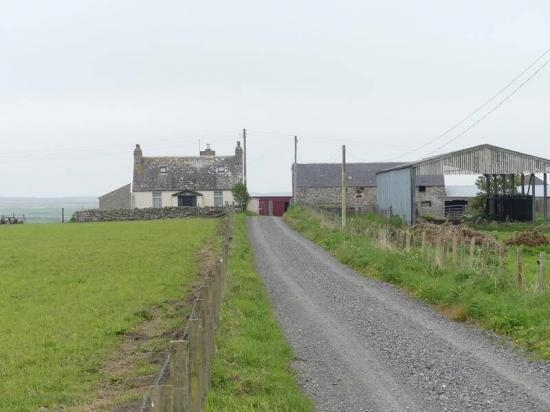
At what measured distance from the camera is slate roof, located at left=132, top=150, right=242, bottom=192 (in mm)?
78500

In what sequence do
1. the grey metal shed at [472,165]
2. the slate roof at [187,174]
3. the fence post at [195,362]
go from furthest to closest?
1. the slate roof at [187,174]
2. the grey metal shed at [472,165]
3. the fence post at [195,362]

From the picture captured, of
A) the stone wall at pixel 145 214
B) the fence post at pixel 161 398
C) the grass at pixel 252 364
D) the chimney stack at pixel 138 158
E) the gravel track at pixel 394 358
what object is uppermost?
the chimney stack at pixel 138 158

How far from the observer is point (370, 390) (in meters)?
8.48

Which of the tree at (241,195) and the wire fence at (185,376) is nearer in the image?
the wire fence at (185,376)

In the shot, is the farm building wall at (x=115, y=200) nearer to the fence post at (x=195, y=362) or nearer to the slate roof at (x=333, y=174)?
the slate roof at (x=333, y=174)

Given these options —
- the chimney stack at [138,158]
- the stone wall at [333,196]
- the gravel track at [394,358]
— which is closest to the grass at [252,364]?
the gravel track at [394,358]

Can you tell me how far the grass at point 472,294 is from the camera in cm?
1160

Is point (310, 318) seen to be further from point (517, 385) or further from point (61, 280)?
point (61, 280)

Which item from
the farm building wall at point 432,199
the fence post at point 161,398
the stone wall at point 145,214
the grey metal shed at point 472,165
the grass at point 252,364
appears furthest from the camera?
the farm building wall at point 432,199

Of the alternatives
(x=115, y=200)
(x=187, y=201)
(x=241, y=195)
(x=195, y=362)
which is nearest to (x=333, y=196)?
(x=241, y=195)

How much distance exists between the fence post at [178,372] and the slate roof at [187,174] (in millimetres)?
72747

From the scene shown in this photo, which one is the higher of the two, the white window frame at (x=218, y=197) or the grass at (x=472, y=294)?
the white window frame at (x=218, y=197)

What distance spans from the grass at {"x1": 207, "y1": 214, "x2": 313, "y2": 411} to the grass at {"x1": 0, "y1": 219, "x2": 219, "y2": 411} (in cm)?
129

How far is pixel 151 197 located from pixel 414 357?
229ft
